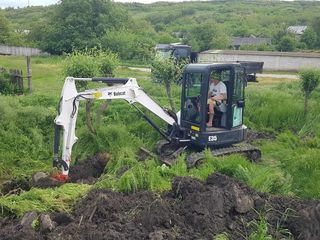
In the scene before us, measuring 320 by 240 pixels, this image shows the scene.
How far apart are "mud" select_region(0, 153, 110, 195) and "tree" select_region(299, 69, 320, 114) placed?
7.49 meters

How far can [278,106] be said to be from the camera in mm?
15227

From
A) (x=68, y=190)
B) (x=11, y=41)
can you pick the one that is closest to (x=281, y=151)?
(x=68, y=190)

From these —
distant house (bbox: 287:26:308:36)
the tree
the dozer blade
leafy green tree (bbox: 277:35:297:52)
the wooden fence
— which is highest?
distant house (bbox: 287:26:308:36)

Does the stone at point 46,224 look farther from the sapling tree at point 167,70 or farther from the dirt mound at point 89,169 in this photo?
the sapling tree at point 167,70

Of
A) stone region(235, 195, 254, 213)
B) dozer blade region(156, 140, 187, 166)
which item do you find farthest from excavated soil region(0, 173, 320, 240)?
dozer blade region(156, 140, 187, 166)

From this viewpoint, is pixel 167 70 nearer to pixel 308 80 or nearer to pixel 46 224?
pixel 308 80

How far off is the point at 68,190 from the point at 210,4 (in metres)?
132

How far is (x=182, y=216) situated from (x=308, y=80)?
32.0ft

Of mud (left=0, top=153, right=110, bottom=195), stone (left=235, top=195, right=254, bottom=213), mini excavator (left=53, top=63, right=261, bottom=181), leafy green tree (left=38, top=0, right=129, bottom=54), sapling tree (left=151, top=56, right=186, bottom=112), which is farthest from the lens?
leafy green tree (left=38, top=0, right=129, bottom=54)

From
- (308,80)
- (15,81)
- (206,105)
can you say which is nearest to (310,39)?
(308,80)

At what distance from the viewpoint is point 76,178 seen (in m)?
9.32

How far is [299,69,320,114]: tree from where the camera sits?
14.6m

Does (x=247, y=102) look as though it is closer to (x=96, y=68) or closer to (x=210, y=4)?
(x=96, y=68)

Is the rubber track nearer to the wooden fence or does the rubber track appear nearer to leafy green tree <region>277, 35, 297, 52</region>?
the wooden fence
